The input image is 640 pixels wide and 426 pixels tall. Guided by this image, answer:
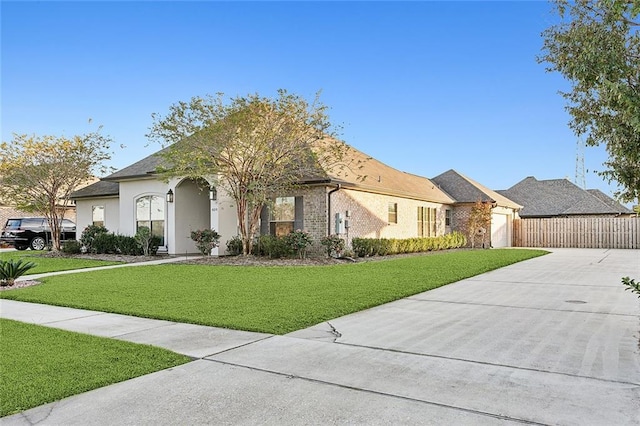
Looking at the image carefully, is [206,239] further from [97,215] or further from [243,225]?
[97,215]

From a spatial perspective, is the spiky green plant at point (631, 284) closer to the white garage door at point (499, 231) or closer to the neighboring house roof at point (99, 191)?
the neighboring house roof at point (99, 191)

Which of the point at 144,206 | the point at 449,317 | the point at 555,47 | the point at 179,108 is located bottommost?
the point at 449,317

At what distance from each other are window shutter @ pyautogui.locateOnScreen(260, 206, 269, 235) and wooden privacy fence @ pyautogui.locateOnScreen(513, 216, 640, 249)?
18272 millimetres

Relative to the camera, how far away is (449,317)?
6.73m

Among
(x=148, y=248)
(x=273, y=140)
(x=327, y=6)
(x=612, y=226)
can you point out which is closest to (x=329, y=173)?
(x=273, y=140)

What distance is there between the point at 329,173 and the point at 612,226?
19245mm

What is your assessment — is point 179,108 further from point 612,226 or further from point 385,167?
point 612,226

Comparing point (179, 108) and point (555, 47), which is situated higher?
point (179, 108)

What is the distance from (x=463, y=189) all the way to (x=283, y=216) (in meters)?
14.3

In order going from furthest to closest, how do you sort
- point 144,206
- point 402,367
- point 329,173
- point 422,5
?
point 144,206, point 329,173, point 422,5, point 402,367

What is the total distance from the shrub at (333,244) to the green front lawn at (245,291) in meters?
1.70

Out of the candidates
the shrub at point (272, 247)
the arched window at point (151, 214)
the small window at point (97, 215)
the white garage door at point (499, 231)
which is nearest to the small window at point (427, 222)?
the white garage door at point (499, 231)

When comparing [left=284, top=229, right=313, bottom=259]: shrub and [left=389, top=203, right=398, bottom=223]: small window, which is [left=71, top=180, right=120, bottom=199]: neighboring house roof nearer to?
[left=284, top=229, right=313, bottom=259]: shrub

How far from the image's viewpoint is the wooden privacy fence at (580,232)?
25641 mm
